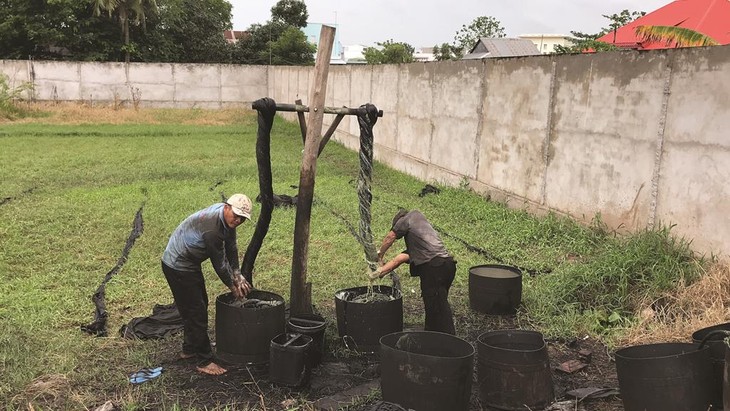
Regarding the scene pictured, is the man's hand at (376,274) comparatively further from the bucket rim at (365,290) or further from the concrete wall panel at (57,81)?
the concrete wall panel at (57,81)

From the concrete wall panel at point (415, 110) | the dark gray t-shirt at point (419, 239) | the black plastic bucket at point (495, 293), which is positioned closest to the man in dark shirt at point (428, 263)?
the dark gray t-shirt at point (419, 239)

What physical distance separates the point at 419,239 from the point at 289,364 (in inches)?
58.5

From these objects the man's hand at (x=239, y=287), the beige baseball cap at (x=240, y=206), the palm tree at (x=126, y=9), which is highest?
the palm tree at (x=126, y=9)

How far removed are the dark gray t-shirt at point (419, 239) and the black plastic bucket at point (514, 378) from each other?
1.05m

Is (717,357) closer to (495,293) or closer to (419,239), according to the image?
(495,293)

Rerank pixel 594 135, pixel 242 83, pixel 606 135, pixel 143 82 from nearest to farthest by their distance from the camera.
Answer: pixel 606 135 → pixel 594 135 → pixel 143 82 → pixel 242 83

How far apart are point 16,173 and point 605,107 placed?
11397 millimetres

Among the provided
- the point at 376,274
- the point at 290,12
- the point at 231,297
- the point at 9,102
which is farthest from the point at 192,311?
the point at 290,12

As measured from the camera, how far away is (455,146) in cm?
1148

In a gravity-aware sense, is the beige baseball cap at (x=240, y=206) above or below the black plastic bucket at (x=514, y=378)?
above

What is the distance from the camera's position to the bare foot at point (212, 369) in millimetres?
4590

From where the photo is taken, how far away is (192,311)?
480 cm

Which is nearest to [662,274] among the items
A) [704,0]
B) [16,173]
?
[16,173]

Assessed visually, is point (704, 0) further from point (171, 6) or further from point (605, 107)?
point (171, 6)
